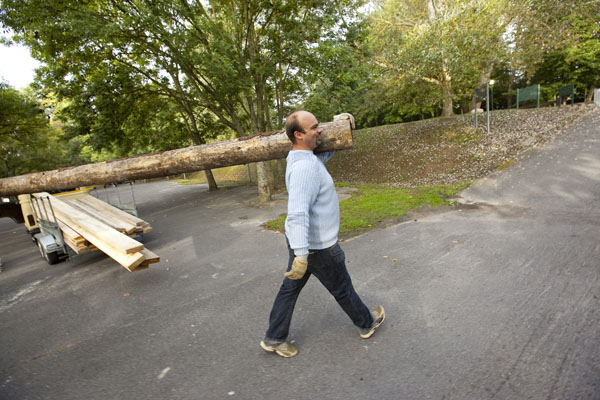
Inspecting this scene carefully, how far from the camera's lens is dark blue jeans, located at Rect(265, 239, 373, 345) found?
8.06 feet

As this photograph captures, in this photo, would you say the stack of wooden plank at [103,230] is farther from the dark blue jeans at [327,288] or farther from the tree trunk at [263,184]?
the tree trunk at [263,184]

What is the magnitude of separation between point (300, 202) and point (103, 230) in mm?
4712

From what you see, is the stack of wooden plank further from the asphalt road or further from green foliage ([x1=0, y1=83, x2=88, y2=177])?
green foliage ([x1=0, y1=83, x2=88, y2=177])

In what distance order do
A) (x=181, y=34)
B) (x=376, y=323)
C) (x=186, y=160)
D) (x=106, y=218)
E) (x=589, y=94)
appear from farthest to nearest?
(x=589, y=94) → (x=181, y=34) → (x=106, y=218) → (x=186, y=160) → (x=376, y=323)

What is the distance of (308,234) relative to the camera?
2.39 metres

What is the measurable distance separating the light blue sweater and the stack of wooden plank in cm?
301

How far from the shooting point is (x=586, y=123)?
11469mm

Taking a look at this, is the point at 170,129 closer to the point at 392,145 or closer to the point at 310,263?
the point at 392,145

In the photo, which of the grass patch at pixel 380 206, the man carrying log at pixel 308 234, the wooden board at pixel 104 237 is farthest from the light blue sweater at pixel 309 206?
the grass patch at pixel 380 206

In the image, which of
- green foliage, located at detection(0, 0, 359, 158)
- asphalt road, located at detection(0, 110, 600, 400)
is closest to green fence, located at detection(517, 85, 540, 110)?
green foliage, located at detection(0, 0, 359, 158)

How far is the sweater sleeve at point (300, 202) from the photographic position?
7.38 feet

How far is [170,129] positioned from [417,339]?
17396mm

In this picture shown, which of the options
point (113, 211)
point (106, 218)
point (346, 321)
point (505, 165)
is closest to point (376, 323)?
point (346, 321)

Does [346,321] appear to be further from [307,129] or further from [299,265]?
[307,129]
